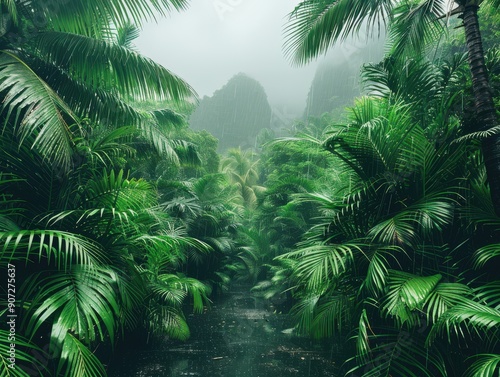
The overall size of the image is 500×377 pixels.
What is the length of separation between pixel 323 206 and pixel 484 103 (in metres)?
1.93

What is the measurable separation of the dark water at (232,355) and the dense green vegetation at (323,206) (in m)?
0.41

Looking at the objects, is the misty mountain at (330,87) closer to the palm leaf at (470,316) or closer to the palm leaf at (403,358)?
the palm leaf at (403,358)


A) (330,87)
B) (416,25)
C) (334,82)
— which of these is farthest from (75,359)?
(334,82)

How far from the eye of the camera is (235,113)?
58312 mm

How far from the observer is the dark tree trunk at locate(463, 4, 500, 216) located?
9.93ft

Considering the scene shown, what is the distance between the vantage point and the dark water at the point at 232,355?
473 centimetres

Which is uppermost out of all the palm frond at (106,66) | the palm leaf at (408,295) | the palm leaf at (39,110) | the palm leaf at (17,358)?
the palm frond at (106,66)

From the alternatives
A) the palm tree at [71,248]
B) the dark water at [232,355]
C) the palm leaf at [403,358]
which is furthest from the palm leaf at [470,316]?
the dark water at [232,355]

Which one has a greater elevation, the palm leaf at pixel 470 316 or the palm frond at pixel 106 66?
the palm frond at pixel 106 66

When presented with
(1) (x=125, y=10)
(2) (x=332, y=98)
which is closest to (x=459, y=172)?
(1) (x=125, y=10)

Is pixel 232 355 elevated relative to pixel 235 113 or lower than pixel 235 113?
lower

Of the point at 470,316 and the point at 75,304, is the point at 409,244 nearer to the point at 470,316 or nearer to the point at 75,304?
the point at 470,316

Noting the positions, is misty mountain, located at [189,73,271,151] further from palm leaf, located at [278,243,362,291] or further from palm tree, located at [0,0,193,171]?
palm leaf, located at [278,243,362,291]

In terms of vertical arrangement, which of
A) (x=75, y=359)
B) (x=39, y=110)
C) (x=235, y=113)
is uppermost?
(x=235, y=113)
